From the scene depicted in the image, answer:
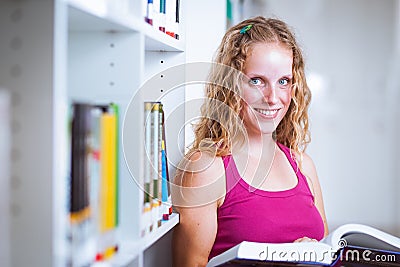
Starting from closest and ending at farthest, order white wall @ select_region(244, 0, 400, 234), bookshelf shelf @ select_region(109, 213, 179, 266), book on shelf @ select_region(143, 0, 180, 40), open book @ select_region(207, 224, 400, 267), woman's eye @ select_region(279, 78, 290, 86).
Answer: bookshelf shelf @ select_region(109, 213, 179, 266) < open book @ select_region(207, 224, 400, 267) < book on shelf @ select_region(143, 0, 180, 40) < woman's eye @ select_region(279, 78, 290, 86) < white wall @ select_region(244, 0, 400, 234)

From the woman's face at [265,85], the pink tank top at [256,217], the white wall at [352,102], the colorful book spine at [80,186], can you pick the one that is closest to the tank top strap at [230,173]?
the pink tank top at [256,217]

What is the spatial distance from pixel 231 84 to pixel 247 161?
21 cm

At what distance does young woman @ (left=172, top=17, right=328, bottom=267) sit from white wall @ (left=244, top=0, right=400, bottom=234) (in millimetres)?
2329

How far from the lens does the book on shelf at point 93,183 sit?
2.74ft

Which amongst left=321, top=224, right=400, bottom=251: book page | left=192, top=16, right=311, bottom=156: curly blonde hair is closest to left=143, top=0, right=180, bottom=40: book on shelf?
left=192, top=16, right=311, bottom=156: curly blonde hair

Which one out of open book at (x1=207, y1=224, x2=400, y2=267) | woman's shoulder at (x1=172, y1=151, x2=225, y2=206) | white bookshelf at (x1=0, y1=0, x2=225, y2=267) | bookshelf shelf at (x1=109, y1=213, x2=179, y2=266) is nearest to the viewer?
white bookshelf at (x1=0, y1=0, x2=225, y2=267)

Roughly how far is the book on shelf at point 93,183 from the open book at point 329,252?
277 mm

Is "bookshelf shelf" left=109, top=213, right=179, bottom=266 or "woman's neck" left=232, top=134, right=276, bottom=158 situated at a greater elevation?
"woman's neck" left=232, top=134, right=276, bottom=158

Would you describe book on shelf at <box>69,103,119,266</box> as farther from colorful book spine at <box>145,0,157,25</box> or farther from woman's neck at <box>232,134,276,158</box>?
woman's neck at <box>232,134,276,158</box>

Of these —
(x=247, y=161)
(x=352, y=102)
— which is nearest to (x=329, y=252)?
(x=247, y=161)

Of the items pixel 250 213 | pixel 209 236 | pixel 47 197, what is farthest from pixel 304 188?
pixel 47 197

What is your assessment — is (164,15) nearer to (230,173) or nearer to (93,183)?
(230,173)

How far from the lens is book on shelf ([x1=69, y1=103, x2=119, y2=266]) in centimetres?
83

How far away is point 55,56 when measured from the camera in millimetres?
774
